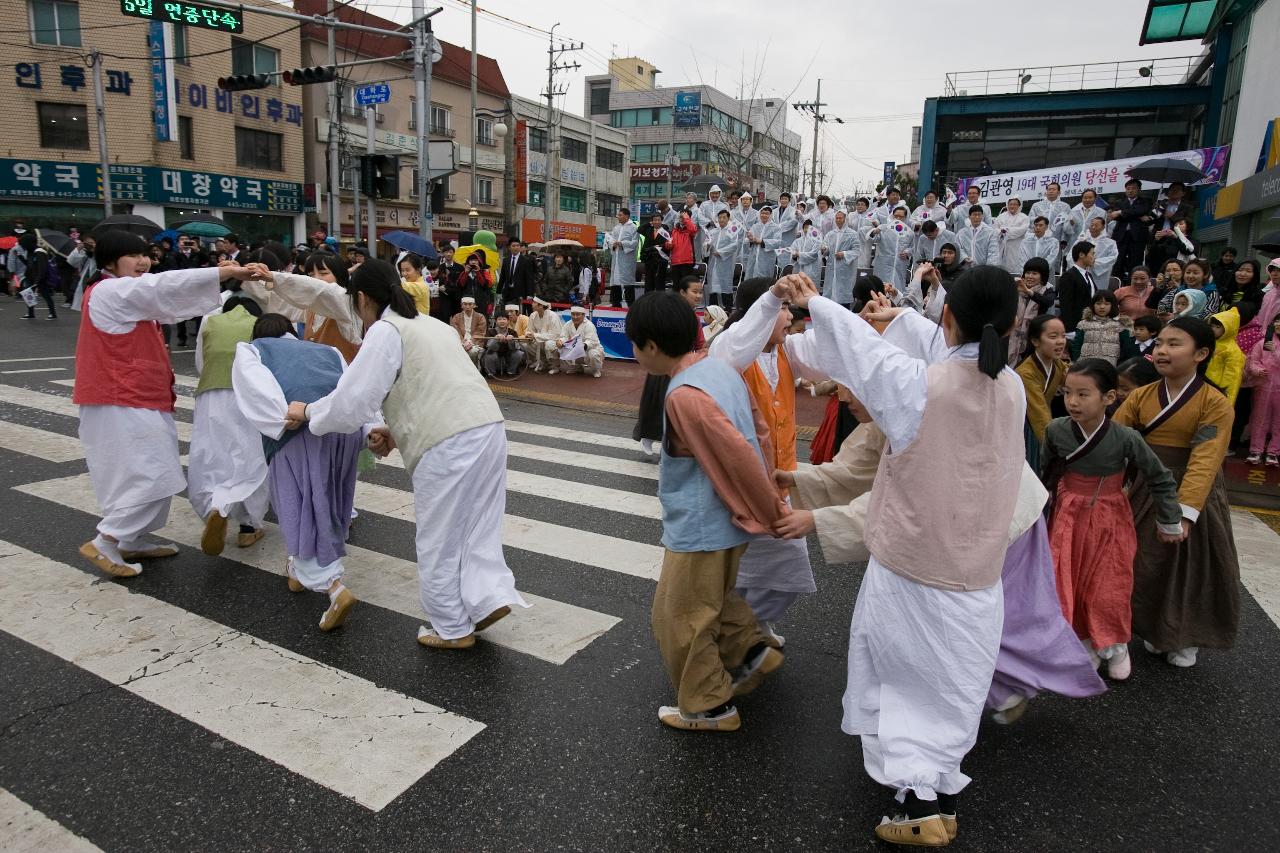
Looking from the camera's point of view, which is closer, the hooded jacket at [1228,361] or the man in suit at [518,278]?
the hooded jacket at [1228,361]

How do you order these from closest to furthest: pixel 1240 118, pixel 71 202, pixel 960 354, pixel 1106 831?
pixel 960 354 → pixel 1106 831 → pixel 1240 118 → pixel 71 202

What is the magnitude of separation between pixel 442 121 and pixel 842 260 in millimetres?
30281

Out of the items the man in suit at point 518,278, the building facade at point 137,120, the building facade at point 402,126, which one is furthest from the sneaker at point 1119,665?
the building facade at point 402,126

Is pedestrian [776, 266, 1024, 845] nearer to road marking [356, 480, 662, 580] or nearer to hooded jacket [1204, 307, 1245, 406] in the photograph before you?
road marking [356, 480, 662, 580]

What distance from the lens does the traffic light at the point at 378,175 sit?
13.7 meters

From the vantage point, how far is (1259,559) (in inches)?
211

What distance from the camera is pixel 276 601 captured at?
4266mm

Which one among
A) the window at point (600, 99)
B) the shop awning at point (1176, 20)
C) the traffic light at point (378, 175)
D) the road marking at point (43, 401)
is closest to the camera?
the road marking at point (43, 401)

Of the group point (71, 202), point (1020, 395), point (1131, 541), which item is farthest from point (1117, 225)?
point (71, 202)

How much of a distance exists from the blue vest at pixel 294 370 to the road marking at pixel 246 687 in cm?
95

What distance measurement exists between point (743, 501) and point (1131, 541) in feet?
6.51

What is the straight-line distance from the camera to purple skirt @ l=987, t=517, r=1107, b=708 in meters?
3.06

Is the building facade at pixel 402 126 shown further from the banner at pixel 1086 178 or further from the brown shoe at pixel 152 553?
the brown shoe at pixel 152 553

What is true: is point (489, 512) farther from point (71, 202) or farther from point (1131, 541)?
point (71, 202)
